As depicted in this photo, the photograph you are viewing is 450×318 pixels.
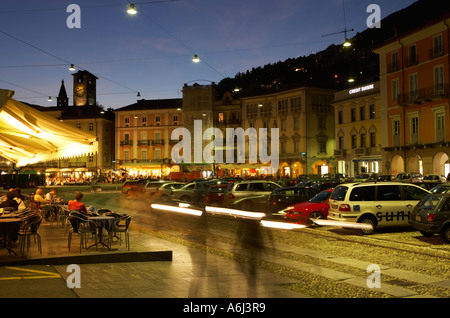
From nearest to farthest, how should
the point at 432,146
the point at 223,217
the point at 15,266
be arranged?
the point at 15,266, the point at 223,217, the point at 432,146

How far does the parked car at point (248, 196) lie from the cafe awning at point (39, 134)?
9148 mm

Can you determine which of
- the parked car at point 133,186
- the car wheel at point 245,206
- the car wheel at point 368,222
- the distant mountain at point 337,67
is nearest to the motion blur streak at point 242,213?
the car wheel at point 245,206

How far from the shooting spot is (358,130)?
5688 centimetres

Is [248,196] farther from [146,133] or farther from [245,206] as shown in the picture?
[146,133]

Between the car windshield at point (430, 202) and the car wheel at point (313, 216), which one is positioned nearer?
the car windshield at point (430, 202)

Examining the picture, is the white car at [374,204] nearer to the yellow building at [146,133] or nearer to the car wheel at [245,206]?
the car wheel at [245,206]

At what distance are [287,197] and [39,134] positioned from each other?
448 inches

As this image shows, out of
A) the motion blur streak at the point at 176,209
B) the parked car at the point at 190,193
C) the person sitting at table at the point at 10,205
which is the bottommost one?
the motion blur streak at the point at 176,209

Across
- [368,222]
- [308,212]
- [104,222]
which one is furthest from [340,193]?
[104,222]

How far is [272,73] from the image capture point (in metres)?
137

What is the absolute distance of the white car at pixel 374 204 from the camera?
15.3 meters
